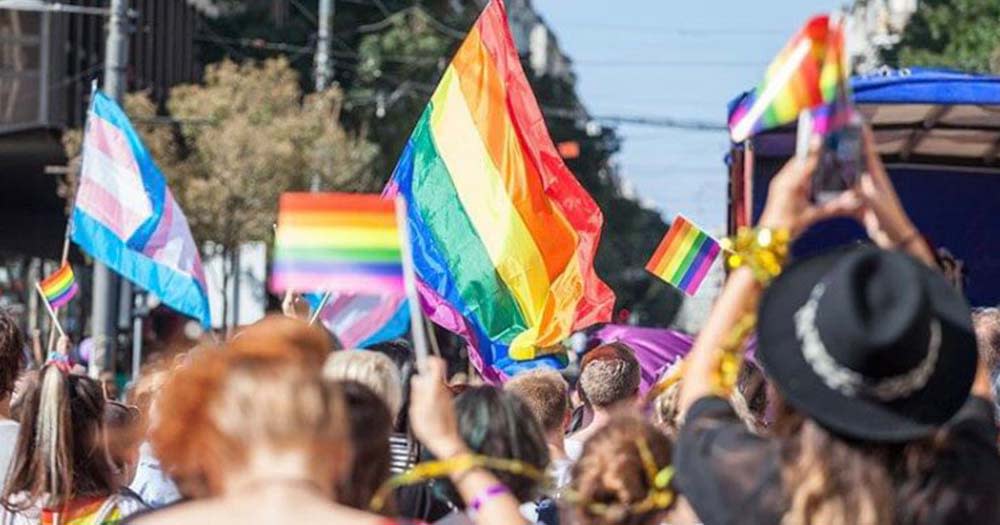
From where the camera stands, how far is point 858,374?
10.9 feet

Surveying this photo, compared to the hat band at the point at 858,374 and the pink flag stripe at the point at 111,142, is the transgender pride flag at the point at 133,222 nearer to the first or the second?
the pink flag stripe at the point at 111,142

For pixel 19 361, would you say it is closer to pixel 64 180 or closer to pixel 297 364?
pixel 297 364

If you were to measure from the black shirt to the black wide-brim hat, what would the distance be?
131 mm

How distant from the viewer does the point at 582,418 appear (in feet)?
27.7

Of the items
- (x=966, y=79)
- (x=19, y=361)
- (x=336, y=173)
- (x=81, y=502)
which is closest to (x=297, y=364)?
(x=81, y=502)

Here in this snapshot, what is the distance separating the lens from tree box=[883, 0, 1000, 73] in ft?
110

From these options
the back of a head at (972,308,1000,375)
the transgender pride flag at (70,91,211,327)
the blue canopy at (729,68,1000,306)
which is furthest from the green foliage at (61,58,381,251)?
the back of a head at (972,308,1000,375)

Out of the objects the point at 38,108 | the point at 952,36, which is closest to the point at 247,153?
the point at 38,108

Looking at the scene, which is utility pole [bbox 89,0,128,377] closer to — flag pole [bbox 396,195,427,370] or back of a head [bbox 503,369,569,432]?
back of a head [bbox 503,369,569,432]

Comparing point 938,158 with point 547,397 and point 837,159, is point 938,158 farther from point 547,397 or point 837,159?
point 837,159

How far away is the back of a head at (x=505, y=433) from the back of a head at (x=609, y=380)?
3.08 meters

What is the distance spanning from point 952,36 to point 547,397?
31.3 meters

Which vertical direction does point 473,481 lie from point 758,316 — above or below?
below

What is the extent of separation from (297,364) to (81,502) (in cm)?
225
